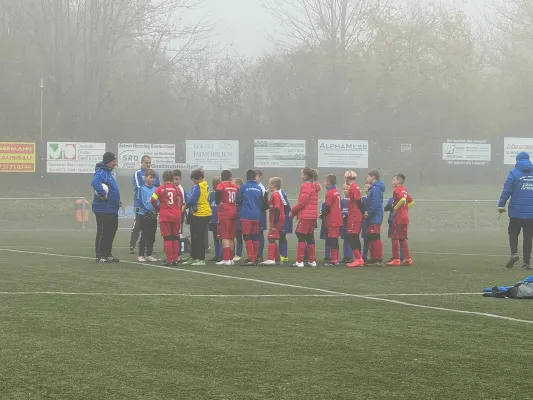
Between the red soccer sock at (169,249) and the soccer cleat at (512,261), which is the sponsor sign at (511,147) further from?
the red soccer sock at (169,249)

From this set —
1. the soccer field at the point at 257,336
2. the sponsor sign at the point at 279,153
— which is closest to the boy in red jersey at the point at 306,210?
the soccer field at the point at 257,336

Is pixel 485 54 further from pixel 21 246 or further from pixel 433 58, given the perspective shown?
pixel 21 246

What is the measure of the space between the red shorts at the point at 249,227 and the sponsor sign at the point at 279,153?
21963mm

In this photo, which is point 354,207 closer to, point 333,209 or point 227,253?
point 333,209

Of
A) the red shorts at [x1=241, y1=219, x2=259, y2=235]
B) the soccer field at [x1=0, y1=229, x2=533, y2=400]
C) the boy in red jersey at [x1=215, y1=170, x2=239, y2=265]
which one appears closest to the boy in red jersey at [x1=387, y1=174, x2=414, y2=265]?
the soccer field at [x1=0, y1=229, x2=533, y2=400]

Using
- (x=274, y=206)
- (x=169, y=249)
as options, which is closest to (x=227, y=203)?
(x=274, y=206)

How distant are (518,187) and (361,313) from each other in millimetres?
7493

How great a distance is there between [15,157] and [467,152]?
59.0 feet

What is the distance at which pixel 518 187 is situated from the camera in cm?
1631

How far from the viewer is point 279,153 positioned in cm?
3856

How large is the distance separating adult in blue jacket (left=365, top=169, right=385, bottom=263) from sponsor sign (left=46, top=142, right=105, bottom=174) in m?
22.1

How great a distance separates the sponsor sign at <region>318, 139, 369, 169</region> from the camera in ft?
128

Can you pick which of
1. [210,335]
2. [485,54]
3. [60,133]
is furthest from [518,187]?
[485,54]

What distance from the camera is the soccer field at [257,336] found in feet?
20.2
